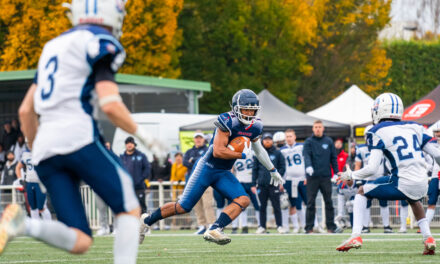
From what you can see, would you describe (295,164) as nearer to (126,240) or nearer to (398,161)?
(398,161)

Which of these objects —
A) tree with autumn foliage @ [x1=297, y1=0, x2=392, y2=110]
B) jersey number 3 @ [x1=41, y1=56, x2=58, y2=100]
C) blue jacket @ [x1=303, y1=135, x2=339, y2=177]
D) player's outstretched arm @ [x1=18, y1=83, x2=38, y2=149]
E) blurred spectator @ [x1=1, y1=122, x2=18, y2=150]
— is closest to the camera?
jersey number 3 @ [x1=41, y1=56, x2=58, y2=100]

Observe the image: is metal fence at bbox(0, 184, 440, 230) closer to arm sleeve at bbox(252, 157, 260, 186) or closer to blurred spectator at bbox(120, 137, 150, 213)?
blurred spectator at bbox(120, 137, 150, 213)

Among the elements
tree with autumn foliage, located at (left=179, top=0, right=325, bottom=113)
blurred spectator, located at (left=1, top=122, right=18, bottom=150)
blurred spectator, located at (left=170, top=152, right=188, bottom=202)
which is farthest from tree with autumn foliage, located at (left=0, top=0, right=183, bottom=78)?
blurred spectator, located at (left=170, top=152, right=188, bottom=202)

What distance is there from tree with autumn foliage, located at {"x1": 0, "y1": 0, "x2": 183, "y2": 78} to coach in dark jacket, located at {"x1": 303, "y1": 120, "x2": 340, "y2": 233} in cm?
1224

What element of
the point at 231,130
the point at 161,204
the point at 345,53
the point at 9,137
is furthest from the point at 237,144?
the point at 345,53

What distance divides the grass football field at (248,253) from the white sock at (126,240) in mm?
3588

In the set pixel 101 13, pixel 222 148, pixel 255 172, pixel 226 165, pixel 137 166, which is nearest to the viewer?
pixel 101 13

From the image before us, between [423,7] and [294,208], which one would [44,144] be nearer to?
[294,208]

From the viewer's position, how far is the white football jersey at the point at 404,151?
9.02 meters

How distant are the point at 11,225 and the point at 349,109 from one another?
21.0 meters

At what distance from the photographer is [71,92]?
5285 mm

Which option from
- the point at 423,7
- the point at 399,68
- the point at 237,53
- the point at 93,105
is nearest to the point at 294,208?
the point at 93,105

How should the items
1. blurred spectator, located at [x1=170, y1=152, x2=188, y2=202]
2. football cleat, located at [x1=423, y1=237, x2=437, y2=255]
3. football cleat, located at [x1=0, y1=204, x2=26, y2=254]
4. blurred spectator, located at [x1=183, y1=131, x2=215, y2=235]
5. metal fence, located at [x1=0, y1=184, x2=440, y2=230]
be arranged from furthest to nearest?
1. blurred spectator, located at [x1=170, y1=152, x2=188, y2=202]
2. metal fence, located at [x1=0, y1=184, x2=440, y2=230]
3. blurred spectator, located at [x1=183, y1=131, x2=215, y2=235]
4. football cleat, located at [x1=423, y1=237, x2=437, y2=255]
5. football cleat, located at [x1=0, y1=204, x2=26, y2=254]

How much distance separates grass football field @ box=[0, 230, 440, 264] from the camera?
891 cm
